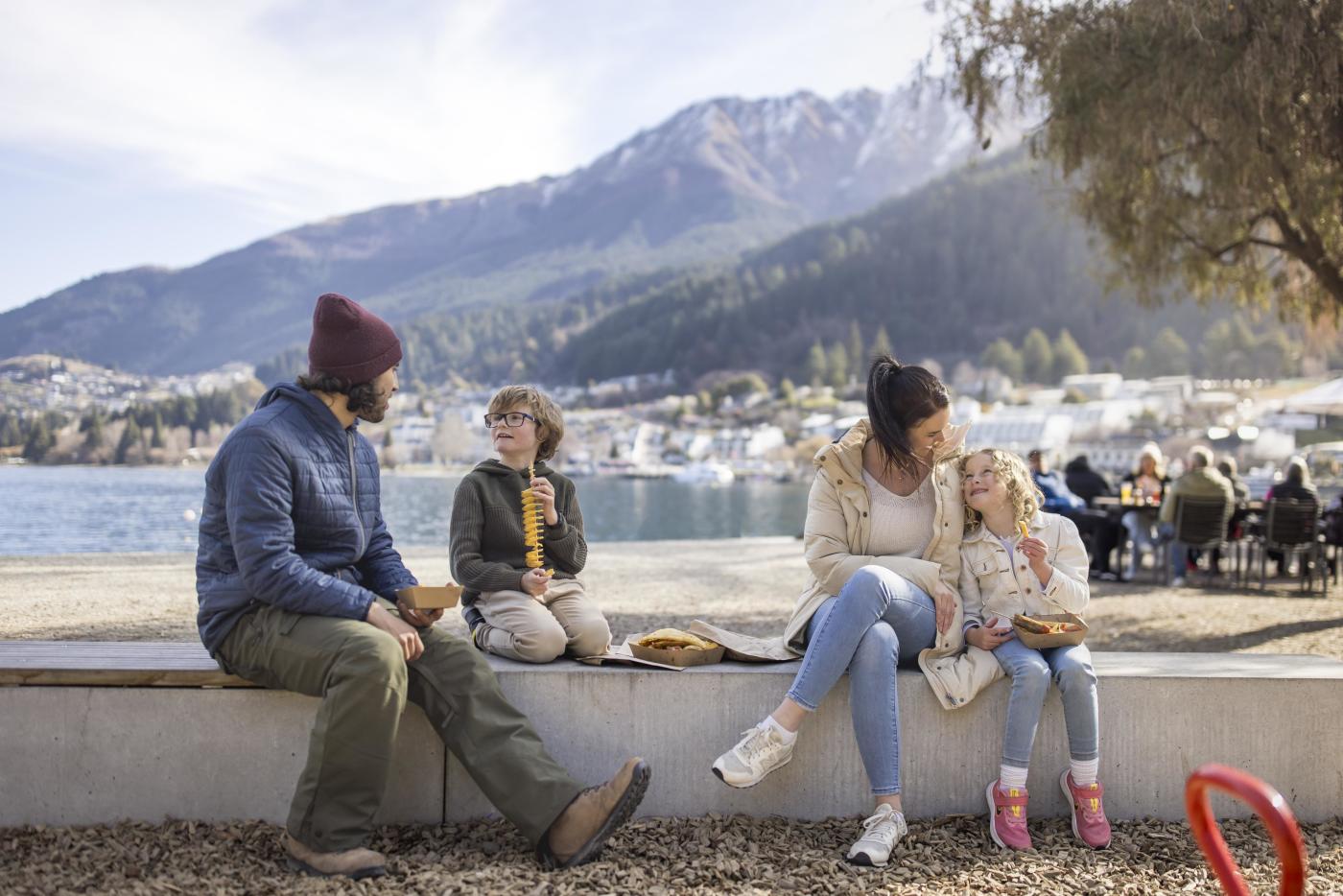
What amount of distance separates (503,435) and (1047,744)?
1876 millimetres

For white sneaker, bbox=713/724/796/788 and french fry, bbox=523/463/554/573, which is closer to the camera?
white sneaker, bbox=713/724/796/788

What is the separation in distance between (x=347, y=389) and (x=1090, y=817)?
2.37 metres

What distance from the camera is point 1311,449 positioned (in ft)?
152

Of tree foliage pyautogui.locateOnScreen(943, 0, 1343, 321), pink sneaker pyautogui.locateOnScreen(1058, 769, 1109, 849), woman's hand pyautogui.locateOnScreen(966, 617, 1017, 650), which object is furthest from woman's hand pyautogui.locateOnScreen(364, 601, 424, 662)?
tree foliage pyautogui.locateOnScreen(943, 0, 1343, 321)

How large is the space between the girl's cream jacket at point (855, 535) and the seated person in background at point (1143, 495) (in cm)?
774

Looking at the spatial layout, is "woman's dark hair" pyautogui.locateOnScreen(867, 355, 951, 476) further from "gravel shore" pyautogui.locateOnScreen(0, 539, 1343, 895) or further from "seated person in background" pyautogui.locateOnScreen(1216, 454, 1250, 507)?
"seated person in background" pyautogui.locateOnScreen(1216, 454, 1250, 507)

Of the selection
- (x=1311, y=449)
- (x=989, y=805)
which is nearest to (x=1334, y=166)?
(x=989, y=805)

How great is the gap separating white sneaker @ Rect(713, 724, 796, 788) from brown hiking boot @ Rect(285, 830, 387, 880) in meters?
0.91

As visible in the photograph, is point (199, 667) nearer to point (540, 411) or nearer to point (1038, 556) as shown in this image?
point (540, 411)

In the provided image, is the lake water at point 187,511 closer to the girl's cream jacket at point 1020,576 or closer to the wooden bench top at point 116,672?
the wooden bench top at point 116,672

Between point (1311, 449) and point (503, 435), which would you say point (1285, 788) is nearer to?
point (503, 435)

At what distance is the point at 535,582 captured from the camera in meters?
3.36

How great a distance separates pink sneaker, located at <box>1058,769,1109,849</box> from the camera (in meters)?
3.10

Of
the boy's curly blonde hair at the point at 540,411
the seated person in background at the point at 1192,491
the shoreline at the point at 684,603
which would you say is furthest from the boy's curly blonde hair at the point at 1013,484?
the seated person in background at the point at 1192,491
